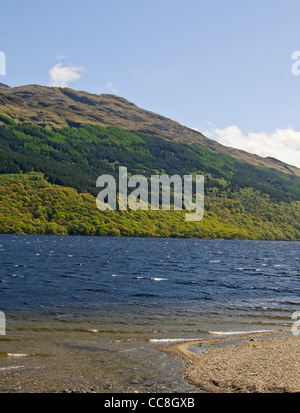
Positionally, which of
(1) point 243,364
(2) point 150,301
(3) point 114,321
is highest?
(1) point 243,364

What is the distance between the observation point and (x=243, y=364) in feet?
56.6

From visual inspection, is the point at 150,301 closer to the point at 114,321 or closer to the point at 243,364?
the point at 114,321

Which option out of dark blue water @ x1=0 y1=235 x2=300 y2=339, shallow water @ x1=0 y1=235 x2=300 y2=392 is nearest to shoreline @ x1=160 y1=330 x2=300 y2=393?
shallow water @ x1=0 y1=235 x2=300 y2=392

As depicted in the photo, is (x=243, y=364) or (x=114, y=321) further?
(x=114, y=321)

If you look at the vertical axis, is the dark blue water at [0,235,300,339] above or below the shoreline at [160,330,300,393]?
below

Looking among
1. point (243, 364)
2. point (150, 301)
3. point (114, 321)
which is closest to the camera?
point (243, 364)

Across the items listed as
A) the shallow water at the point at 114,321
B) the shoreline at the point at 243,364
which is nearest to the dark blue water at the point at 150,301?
the shallow water at the point at 114,321

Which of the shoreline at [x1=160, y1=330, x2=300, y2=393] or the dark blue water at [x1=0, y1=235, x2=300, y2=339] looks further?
the dark blue water at [x1=0, y1=235, x2=300, y2=339]

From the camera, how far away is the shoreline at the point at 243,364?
46.8 feet

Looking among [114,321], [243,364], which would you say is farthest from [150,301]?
[243,364]

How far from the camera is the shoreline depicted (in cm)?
1427

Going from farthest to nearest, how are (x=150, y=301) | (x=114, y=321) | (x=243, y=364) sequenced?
(x=150, y=301)
(x=114, y=321)
(x=243, y=364)

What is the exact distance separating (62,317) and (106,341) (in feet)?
22.4

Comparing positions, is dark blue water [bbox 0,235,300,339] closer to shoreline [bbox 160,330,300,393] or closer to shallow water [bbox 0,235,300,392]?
shallow water [bbox 0,235,300,392]
